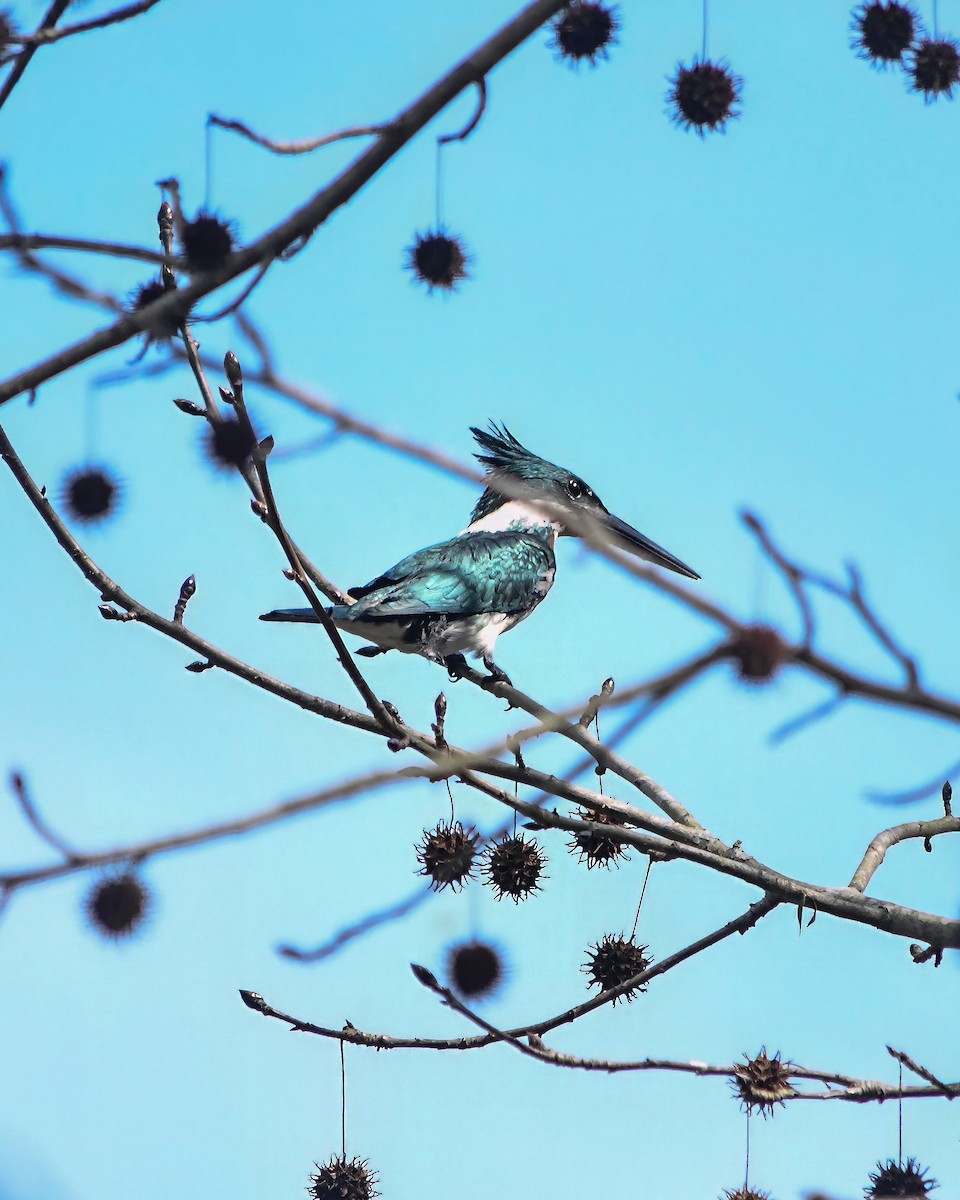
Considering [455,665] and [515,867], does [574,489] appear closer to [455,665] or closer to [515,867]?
[455,665]

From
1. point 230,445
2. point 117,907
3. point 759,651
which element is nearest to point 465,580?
point 230,445

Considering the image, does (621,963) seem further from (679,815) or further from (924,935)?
(924,935)

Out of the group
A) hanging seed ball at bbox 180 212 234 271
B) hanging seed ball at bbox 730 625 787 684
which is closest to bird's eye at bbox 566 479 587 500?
hanging seed ball at bbox 180 212 234 271

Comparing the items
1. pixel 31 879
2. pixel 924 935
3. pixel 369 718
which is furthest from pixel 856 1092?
pixel 31 879

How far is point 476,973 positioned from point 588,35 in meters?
2.60

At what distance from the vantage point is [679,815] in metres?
4.38

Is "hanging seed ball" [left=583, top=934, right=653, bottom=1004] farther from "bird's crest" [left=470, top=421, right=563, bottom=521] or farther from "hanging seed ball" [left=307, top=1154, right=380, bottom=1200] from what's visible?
"bird's crest" [left=470, top=421, right=563, bottom=521]

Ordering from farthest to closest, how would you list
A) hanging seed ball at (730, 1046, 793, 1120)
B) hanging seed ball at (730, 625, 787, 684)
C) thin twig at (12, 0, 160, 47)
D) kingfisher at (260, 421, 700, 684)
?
kingfisher at (260, 421, 700, 684) → hanging seed ball at (730, 1046, 793, 1120) → thin twig at (12, 0, 160, 47) → hanging seed ball at (730, 625, 787, 684)

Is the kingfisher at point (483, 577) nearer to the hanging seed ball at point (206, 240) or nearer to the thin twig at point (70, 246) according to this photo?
the hanging seed ball at point (206, 240)

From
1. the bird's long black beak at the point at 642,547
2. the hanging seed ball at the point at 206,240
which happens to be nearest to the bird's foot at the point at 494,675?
the bird's long black beak at the point at 642,547

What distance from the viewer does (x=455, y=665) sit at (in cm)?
605

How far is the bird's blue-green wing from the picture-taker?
5.72 metres

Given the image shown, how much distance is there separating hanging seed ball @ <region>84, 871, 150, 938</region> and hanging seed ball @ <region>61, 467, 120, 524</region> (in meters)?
1.63

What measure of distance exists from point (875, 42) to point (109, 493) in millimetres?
2550
